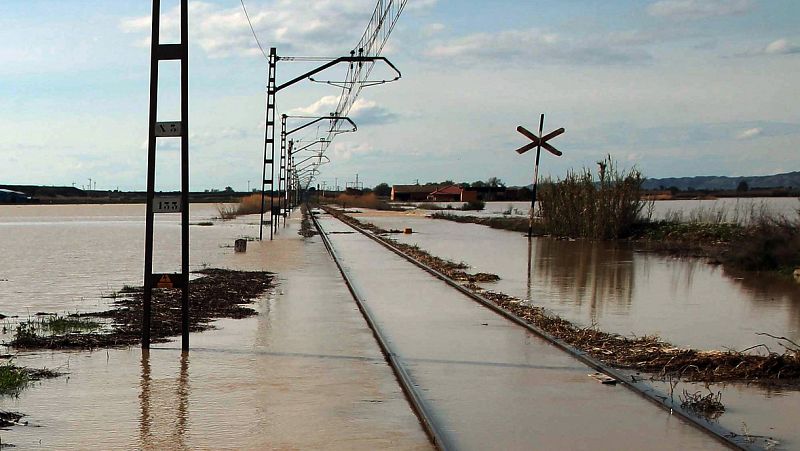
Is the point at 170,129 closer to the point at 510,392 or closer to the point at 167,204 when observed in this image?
the point at 167,204

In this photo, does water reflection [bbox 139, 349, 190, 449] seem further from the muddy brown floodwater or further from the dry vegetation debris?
the muddy brown floodwater

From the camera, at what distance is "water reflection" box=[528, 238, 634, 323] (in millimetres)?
20828

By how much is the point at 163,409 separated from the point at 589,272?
1934 centimetres

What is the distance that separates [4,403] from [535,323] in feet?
28.3

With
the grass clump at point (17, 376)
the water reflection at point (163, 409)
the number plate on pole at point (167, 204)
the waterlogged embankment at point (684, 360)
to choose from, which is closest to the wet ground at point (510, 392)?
the waterlogged embankment at point (684, 360)

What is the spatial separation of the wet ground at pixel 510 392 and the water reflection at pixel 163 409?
2409 mm

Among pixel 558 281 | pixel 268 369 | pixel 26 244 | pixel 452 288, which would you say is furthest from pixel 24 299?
pixel 26 244

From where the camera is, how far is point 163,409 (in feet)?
32.7

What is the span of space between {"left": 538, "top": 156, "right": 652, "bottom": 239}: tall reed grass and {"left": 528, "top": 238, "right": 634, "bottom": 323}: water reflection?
257 centimetres

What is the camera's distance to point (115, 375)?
11695 millimetres

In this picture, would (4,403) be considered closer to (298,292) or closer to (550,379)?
(550,379)

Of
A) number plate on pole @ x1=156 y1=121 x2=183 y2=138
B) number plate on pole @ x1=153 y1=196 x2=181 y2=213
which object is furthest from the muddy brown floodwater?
number plate on pole @ x1=156 y1=121 x2=183 y2=138

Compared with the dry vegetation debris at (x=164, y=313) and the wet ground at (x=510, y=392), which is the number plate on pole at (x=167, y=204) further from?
the wet ground at (x=510, y=392)

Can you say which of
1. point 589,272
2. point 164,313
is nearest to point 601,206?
point 589,272
